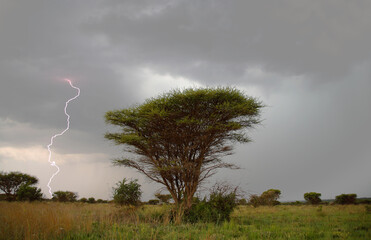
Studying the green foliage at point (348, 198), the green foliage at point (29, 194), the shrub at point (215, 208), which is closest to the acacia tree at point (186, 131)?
the shrub at point (215, 208)

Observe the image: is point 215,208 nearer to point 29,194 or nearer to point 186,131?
point 186,131

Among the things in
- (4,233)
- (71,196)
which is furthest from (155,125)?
(71,196)

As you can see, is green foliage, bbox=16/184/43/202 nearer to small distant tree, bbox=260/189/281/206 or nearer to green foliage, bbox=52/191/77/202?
green foliage, bbox=52/191/77/202

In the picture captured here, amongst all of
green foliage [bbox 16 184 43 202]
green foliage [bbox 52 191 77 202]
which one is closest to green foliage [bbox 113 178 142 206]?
green foliage [bbox 16 184 43 202]

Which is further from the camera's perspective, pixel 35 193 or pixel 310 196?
pixel 310 196

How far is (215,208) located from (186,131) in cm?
516

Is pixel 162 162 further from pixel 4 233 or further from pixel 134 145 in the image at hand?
pixel 4 233

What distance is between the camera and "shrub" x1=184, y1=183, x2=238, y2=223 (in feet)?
46.1

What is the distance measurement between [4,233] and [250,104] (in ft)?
47.1

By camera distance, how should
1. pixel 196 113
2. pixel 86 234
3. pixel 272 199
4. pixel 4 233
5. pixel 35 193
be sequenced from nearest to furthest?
pixel 4 233, pixel 86 234, pixel 196 113, pixel 35 193, pixel 272 199

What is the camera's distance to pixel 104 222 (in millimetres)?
10047

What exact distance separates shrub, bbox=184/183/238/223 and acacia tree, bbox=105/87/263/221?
1483 millimetres

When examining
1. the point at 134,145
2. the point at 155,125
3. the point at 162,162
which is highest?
the point at 155,125

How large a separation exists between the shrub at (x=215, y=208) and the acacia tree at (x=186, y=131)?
1.48m
